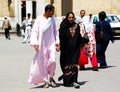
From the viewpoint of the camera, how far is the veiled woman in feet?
40.8

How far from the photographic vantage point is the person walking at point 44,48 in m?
12.2

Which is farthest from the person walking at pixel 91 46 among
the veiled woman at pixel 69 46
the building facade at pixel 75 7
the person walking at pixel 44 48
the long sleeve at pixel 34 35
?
the building facade at pixel 75 7

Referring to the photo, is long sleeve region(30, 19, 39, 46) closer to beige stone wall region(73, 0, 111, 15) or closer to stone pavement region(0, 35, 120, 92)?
stone pavement region(0, 35, 120, 92)

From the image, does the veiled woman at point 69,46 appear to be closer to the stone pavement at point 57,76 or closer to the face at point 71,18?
the face at point 71,18

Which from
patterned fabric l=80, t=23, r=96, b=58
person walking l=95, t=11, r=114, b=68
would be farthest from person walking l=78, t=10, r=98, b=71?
person walking l=95, t=11, r=114, b=68

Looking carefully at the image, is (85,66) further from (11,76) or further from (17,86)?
(17,86)

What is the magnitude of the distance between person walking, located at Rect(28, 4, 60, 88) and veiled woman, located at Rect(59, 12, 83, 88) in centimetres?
34

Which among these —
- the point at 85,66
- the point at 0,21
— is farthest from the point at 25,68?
the point at 0,21

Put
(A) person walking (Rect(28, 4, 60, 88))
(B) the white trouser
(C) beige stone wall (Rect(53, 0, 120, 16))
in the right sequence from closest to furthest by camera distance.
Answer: (A) person walking (Rect(28, 4, 60, 88)), (B) the white trouser, (C) beige stone wall (Rect(53, 0, 120, 16))

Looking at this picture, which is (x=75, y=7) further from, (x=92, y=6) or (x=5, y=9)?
(x=5, y=9)

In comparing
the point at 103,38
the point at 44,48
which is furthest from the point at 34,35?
the point at 103,38

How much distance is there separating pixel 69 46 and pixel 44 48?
24.8 inches

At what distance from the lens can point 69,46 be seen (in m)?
12.5

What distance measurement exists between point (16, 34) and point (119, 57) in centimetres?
2179
